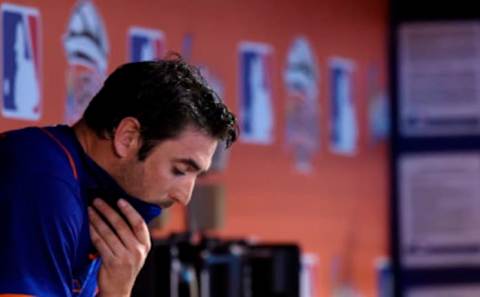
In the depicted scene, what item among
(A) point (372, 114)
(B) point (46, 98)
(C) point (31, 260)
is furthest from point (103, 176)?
(A) point (372, 114)

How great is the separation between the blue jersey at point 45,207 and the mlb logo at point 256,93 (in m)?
2.66

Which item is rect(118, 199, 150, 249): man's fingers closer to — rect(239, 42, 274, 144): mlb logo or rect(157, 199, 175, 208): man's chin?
rect(157, 199, 175, 208): man's chin

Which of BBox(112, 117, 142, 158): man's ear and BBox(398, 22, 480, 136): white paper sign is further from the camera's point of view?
BBox(398, 22, 480, 136): white paper sign

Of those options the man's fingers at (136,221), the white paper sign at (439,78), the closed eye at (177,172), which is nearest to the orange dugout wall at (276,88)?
the white paper sign at (439,78)

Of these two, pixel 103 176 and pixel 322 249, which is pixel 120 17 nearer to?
pixel 322 249

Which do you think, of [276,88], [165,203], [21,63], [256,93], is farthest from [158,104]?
[276,88]

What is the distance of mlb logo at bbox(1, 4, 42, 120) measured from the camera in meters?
3.19

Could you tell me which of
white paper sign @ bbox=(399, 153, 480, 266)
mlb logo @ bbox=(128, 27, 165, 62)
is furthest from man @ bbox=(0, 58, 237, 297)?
white paper sign @ bbox=(399, 153, 480, 266)

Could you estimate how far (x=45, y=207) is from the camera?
1513 mm

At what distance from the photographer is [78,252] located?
1.62m

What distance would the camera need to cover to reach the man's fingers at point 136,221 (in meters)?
1.68

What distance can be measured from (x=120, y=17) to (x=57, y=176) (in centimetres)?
219

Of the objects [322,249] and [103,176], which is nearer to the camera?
[103,176]

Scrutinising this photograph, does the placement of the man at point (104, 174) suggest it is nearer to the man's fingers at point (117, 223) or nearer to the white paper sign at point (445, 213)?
the man's fingers at point (117, 223)
